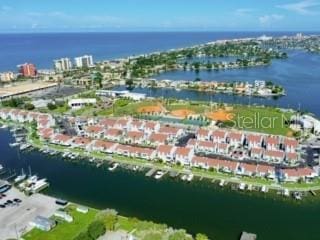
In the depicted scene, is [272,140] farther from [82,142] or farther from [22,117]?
[22,117]

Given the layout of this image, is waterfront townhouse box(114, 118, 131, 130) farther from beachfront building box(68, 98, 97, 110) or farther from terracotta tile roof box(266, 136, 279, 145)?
terracotta tile roof box(266, 136, 279, 145)

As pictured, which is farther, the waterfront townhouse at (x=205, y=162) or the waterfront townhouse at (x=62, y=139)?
the waterfront townhouse at (x=62, y=139)

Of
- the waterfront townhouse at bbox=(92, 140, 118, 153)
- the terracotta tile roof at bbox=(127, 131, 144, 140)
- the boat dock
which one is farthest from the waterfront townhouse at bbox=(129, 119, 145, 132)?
the boat dock

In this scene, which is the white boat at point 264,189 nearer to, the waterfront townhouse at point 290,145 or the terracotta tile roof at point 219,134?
the waterfront townhouse at point 290,145

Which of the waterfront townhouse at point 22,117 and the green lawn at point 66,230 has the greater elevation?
the waterfront townhouse at point 22,117

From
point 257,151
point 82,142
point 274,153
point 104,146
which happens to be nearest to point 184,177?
point 257,151

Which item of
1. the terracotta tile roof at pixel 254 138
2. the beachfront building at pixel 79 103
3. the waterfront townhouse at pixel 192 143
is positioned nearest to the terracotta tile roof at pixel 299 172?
the terracotta tile roof at pixel 254 138
